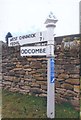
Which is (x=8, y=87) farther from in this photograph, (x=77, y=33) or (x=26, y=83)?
(x=77, y=33)

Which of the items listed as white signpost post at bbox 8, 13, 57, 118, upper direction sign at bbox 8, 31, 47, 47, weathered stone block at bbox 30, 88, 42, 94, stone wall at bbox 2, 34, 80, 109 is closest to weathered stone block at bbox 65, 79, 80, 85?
stone wall at bbox 2, 34, 80, 109

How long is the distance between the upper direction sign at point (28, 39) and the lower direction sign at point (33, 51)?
0.08 m

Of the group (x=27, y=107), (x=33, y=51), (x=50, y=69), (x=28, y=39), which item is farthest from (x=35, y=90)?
(x=28, y=39)

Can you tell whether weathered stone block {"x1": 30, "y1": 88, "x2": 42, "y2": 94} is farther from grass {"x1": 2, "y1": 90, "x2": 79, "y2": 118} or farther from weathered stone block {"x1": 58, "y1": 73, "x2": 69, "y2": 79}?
weathered stone block {"x1": 58, "y1": 73, "x2": 69, "y2": 79}

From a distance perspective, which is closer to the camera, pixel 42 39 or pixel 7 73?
pixel 42 39

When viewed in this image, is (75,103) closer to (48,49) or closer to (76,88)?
(76,88)

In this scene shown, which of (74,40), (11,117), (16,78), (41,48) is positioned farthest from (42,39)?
(11,117)

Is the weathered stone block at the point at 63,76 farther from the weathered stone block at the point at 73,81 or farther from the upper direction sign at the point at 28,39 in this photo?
the upper direction sign at the point at 28,39

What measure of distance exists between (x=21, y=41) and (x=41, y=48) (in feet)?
1.04

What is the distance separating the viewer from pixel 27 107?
426 centimetres

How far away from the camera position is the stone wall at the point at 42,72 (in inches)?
154

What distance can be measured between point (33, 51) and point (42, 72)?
29 centimetres

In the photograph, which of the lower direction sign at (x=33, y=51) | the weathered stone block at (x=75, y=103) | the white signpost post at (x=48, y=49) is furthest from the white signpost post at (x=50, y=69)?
the weathered stone block at (x=75, y=103)

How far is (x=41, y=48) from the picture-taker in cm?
405
